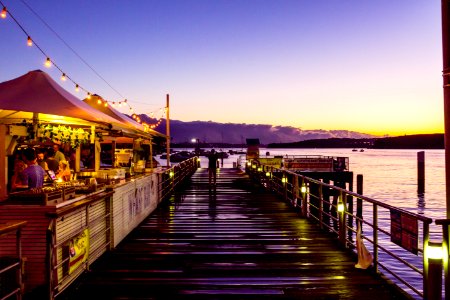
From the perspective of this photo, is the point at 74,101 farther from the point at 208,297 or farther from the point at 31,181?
the point at 208,297

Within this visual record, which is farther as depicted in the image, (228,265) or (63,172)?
(63,172)

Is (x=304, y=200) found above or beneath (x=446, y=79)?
beneath

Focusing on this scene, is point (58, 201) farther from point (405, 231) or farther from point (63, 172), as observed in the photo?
point (63, 172)

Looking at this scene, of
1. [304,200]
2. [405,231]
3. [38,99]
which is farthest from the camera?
[304,200]

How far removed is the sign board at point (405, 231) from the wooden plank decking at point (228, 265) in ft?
2.14

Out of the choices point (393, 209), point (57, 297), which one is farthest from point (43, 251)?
point (393, 209)

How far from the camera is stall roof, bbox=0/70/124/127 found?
7.69 metres

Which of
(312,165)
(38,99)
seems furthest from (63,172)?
(312,165)

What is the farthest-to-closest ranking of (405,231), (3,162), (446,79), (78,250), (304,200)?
1. (304,200)
2. (3,162)
3. (78,250)
4. (405,231)
5. (446,79)

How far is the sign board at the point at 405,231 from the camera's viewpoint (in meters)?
5.01

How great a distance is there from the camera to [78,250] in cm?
606

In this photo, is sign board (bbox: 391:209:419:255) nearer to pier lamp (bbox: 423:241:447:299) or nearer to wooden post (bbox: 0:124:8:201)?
pier lamp (bbox: 423:241:447:299)

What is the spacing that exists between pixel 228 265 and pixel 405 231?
272cm

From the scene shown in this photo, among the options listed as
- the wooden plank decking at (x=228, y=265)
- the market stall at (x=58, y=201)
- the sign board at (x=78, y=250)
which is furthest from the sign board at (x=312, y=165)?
the sign board at (x=78, y=250)
